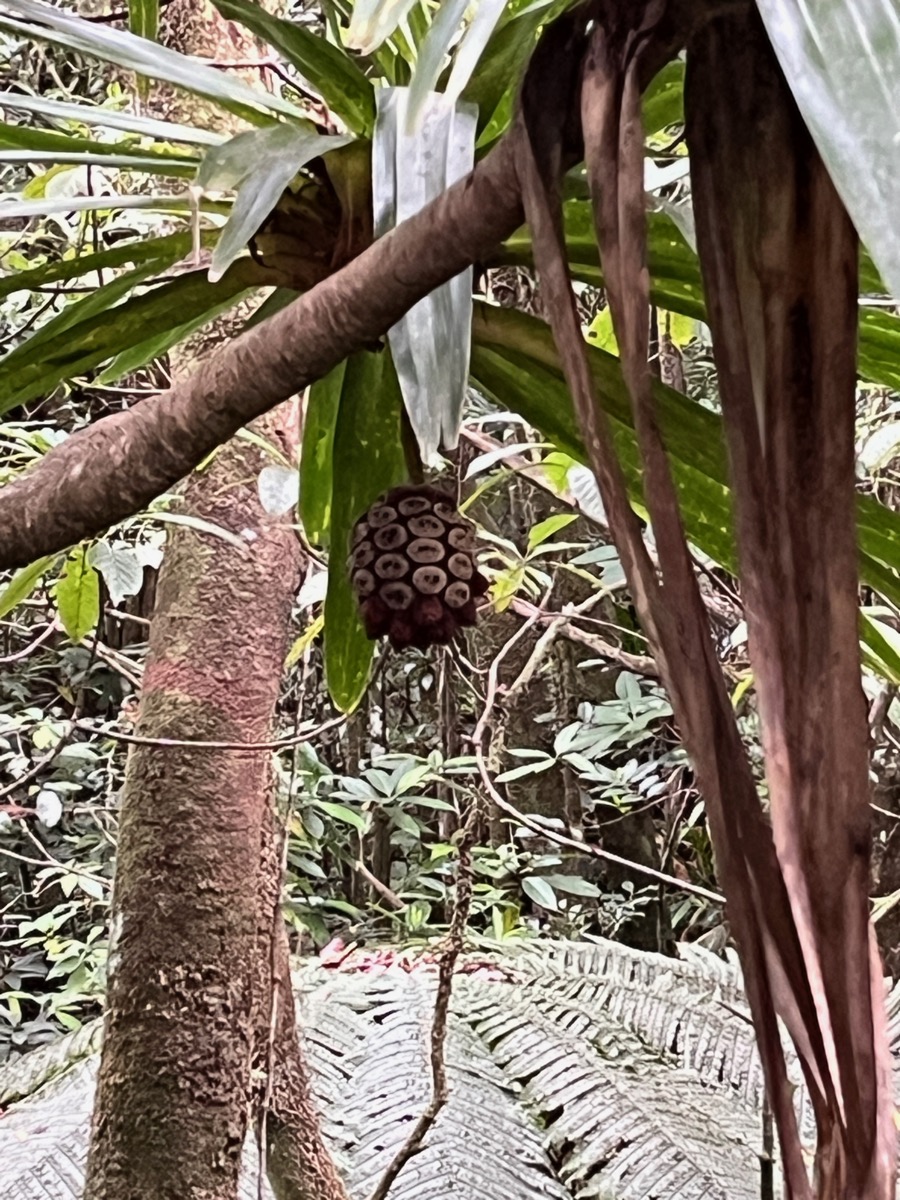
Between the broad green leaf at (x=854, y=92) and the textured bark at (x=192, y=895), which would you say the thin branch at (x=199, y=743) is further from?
the broad green leaf at (x=854, y=92)

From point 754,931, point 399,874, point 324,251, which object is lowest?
point 399,874

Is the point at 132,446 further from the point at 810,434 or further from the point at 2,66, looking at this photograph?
the point at 2,66

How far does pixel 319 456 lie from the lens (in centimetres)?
76

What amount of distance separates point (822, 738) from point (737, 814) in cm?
3

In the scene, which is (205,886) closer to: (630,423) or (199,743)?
(199,743)

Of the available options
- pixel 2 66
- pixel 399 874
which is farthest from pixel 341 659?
pixel 399 874

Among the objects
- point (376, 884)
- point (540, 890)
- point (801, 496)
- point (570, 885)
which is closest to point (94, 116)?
point (801, 496)

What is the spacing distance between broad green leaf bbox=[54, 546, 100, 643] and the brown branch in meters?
0.53

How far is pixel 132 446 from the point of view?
468mm

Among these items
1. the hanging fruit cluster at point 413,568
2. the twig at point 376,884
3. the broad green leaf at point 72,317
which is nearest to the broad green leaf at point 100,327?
the broad green leaf at point 72,317

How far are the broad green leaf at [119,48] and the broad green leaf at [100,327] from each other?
0.09m

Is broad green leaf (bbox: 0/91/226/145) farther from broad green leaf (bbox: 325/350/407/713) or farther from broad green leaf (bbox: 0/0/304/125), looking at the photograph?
broad green leaf (bbox: 325/350/407/713)

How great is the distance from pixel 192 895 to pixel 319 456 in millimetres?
402

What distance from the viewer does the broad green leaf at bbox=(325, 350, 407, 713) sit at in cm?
64
